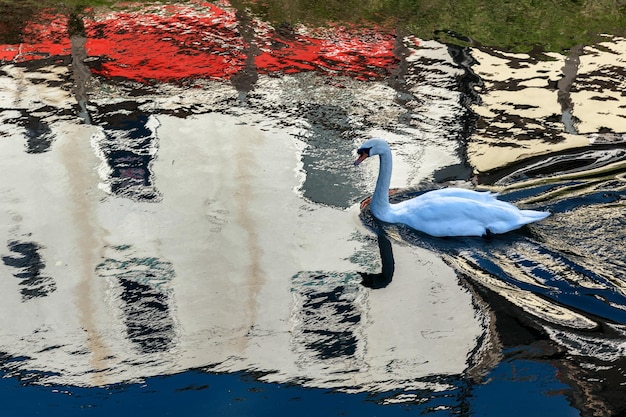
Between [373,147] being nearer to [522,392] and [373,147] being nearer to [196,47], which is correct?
[522,392]

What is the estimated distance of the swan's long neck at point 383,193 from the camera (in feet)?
21.2

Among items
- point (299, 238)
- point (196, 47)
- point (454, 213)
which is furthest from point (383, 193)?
point (196, 47)

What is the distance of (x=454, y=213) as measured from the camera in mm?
6215

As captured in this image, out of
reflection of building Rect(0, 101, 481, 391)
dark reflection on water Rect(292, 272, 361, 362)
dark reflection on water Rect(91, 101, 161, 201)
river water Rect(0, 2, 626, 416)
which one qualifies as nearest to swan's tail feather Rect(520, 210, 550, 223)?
river water Rect(0, 2, 626, 416)

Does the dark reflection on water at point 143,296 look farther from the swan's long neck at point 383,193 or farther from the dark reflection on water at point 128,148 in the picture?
the swan's long neck at point 383,193

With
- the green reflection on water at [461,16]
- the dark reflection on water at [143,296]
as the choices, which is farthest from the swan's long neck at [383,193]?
the green reflection on water at [461,16]

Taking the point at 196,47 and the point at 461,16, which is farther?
the point at 461,16

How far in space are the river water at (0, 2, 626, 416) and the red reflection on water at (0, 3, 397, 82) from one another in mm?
58

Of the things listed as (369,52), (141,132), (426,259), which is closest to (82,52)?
(141,132)

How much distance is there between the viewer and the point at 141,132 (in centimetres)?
805

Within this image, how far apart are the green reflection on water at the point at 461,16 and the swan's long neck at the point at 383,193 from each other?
15.5ft

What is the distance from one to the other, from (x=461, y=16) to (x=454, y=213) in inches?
246

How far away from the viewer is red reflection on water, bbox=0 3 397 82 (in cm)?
970

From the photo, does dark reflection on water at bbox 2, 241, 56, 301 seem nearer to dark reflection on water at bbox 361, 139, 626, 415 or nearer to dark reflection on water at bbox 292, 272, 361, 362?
dark reflection on water at bbox 292, 272, 361, 362
